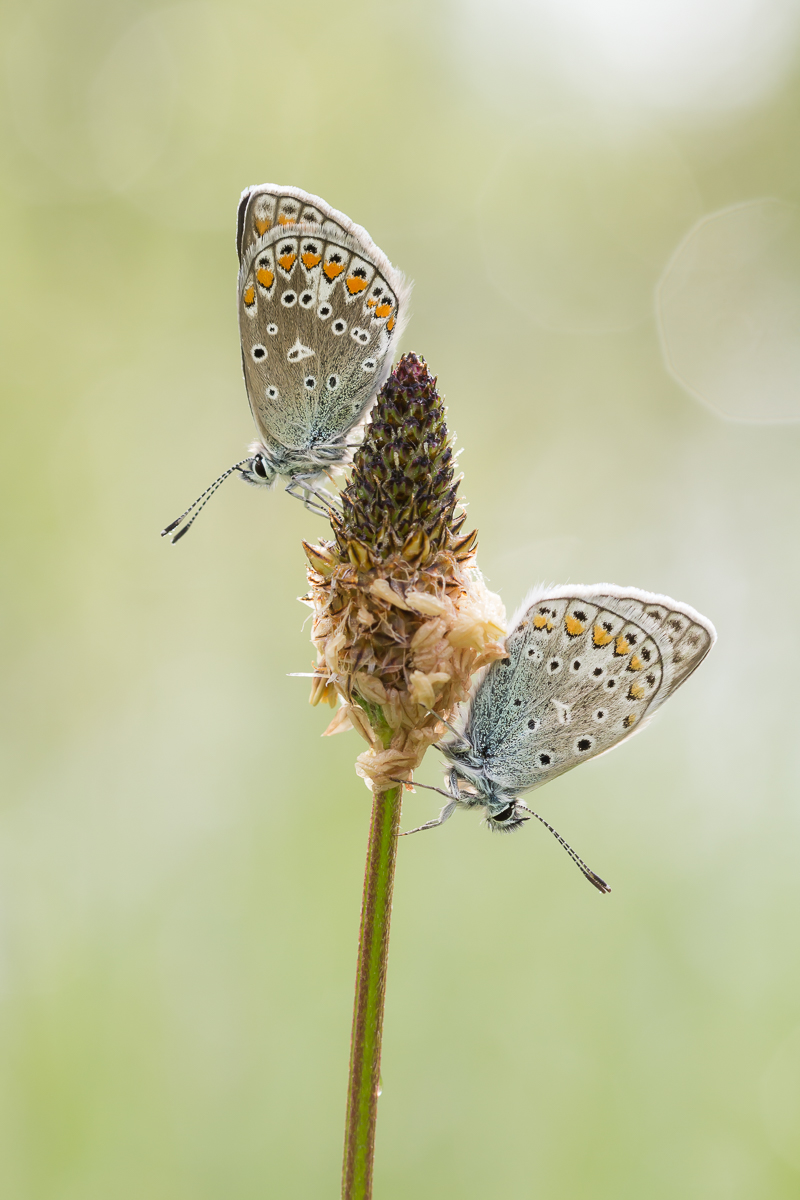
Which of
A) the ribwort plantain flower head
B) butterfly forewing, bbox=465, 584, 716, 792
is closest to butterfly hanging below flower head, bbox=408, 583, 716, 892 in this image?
butterfly forewing, bbox=465, 584, 716, 792

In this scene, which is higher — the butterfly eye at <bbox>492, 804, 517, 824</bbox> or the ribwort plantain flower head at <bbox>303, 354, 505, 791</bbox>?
the ribwort plantain flower head at <bbox>303, 354, 505, 791</bbox>

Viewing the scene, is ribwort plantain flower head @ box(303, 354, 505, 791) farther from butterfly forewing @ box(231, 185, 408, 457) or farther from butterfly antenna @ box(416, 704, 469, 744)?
butterfly forewing @ box(231, 185, 408, 457)

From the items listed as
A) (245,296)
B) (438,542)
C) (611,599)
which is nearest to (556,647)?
(611,599)

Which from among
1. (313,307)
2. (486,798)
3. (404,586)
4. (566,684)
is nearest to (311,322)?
(313,307)

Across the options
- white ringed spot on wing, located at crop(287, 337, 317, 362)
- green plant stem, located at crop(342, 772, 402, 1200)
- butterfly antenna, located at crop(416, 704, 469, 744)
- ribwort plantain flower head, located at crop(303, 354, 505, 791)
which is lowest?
green plant stem, located at crop(342, 772, 402, 1200)

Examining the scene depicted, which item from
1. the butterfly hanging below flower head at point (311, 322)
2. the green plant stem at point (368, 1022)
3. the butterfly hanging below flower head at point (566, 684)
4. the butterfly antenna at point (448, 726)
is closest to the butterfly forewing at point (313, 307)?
the butterfly hanging below flower head at point (311, 322)

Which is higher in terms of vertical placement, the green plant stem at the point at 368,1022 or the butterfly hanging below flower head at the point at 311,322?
the butterfly hanging below flower head at the point at 311,322

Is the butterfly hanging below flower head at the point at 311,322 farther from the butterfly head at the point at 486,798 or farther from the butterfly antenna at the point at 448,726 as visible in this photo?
the butterfly head at the point at 486,798
